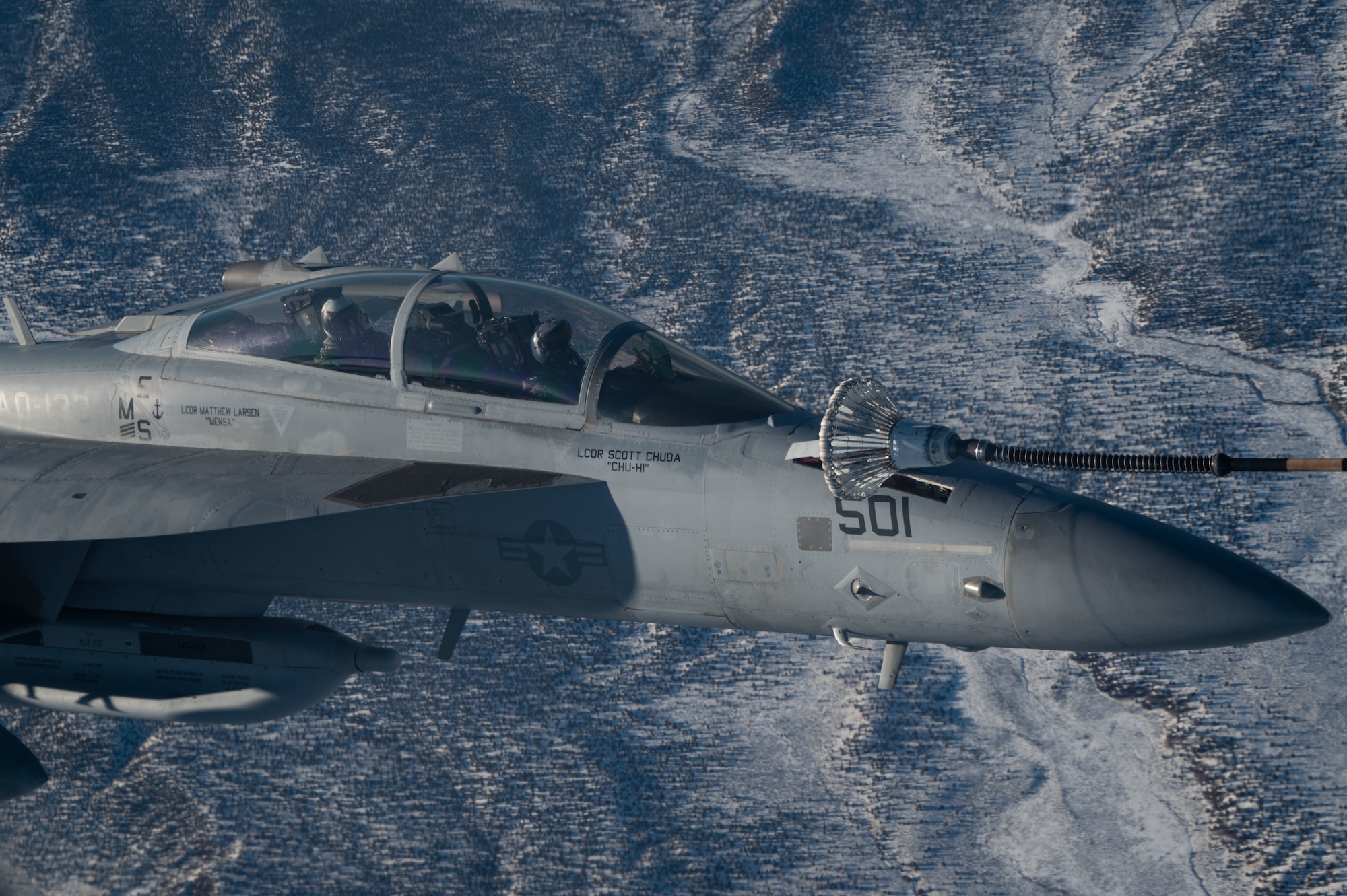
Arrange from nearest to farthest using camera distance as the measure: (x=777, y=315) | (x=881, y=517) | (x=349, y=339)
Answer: (x=881, y=517)
(x=349, y=339)
(x=777, y=315)

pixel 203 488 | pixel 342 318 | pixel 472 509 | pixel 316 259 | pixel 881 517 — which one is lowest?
pixel 203 488

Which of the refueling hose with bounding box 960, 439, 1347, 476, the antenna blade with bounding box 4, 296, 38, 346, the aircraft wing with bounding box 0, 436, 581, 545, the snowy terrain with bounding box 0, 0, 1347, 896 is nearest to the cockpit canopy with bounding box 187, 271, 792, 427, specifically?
the aircraft wing with bounding box 0, 436, 581, 545

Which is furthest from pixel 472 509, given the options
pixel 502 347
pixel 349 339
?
pixel 349 339

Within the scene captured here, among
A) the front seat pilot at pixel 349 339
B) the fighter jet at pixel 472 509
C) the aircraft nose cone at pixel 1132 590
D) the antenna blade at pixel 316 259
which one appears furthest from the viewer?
the antenna blade at pixel 316 259

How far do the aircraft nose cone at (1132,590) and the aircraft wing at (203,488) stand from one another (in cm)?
297

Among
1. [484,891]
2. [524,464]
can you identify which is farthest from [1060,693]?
[524,464]

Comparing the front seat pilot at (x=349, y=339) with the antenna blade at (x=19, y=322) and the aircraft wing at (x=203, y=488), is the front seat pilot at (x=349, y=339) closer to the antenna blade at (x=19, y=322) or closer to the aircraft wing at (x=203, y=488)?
the aircraft wing at (x=203, y=488)

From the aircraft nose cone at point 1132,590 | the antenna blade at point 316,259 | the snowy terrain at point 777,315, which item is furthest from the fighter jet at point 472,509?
the snowy terrain at point 777,315

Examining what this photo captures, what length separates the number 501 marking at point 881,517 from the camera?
734 cm

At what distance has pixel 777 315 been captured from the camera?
20609 millimetres

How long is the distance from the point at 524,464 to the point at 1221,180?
18.5 m

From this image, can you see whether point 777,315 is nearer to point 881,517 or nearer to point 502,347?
point 502,347

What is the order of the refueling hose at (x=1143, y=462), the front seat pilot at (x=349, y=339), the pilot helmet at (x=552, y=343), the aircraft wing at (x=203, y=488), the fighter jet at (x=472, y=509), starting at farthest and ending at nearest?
the front seat pilot at (x=349, y=339), the pilot helmet at (x=552, y=343), the aircraft wing at (x=203, y=488), the fighter jet at (x=472, y=509), the refueling hose at (x=1143, y=462)

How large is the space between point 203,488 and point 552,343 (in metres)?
2.63
